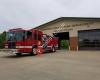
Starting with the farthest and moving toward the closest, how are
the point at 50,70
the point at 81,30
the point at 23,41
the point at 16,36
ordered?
the point at 81,30 < the point at 23,41 < the point at 16,36 < the point at 50,70

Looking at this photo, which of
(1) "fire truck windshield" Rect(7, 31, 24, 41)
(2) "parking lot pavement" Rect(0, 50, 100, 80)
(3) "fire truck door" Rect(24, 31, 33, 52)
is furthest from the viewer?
(3) "fire truck door" Rect(24, 31, 33, 52)

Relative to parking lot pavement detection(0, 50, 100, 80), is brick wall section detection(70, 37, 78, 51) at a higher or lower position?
higher

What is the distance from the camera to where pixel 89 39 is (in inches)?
1163

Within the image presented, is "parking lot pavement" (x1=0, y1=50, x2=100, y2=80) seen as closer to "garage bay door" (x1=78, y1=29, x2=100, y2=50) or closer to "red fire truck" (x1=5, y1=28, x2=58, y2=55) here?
"red fire truck" (x1=5, y1=28, x2=58, y2=55)

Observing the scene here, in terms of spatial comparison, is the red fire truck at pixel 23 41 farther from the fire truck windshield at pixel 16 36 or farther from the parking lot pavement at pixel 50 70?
the parking lot pavement at pixel 50 70

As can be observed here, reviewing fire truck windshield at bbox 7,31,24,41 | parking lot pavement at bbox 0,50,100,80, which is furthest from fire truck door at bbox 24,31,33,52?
parking lot pavement at bbox 0,50,100,80

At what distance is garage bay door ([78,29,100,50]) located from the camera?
28.6 meters

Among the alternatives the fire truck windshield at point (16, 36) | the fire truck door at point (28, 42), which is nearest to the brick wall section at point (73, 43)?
the fire truck door at point (28, 42)

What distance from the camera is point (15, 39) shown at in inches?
746

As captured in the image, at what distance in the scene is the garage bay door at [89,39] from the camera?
94.0 ft

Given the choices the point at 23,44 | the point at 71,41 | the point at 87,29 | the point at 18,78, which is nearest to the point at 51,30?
the point at 71,41

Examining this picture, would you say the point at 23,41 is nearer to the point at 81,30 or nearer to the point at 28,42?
the point at 28,42

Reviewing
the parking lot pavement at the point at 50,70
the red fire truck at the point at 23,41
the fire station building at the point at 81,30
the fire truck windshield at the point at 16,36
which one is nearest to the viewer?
the parking lot pavement at the point at 50,70

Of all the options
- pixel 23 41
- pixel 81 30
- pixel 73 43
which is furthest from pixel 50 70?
pixel 73 43
